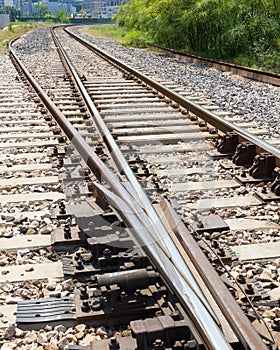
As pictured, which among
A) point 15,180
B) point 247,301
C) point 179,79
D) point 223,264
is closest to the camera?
point 247,301

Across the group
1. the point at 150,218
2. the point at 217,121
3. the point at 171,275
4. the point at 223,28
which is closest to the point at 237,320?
the point at 171,275

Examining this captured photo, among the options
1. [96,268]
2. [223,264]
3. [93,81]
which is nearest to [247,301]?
[223,264]

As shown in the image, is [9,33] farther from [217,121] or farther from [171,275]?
[171,275]

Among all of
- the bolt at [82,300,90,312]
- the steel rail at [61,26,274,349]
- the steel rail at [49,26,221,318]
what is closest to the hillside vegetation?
the steel rail at [49,26,221,318]

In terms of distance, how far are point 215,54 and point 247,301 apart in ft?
48.8

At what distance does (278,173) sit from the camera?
3.99 m

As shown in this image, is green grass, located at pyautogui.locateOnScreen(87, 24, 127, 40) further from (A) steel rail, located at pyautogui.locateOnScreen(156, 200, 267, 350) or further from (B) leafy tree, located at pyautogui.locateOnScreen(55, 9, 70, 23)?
(B) leafy tree, located at pyautogui.locateOnScreen(55, 9, 70, 23)

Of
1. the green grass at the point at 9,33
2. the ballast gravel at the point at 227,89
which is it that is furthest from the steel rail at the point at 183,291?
the green grass at the point at 9,33

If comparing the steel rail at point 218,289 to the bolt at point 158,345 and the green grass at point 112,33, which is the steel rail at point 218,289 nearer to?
the bolt at point 158,345

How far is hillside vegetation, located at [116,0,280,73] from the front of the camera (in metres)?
14.5

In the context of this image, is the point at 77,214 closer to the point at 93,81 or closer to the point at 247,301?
the point at 247,301

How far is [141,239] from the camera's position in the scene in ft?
8.99

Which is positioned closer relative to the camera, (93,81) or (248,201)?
(248,201)

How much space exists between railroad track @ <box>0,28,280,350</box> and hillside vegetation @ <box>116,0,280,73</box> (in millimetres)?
8337
